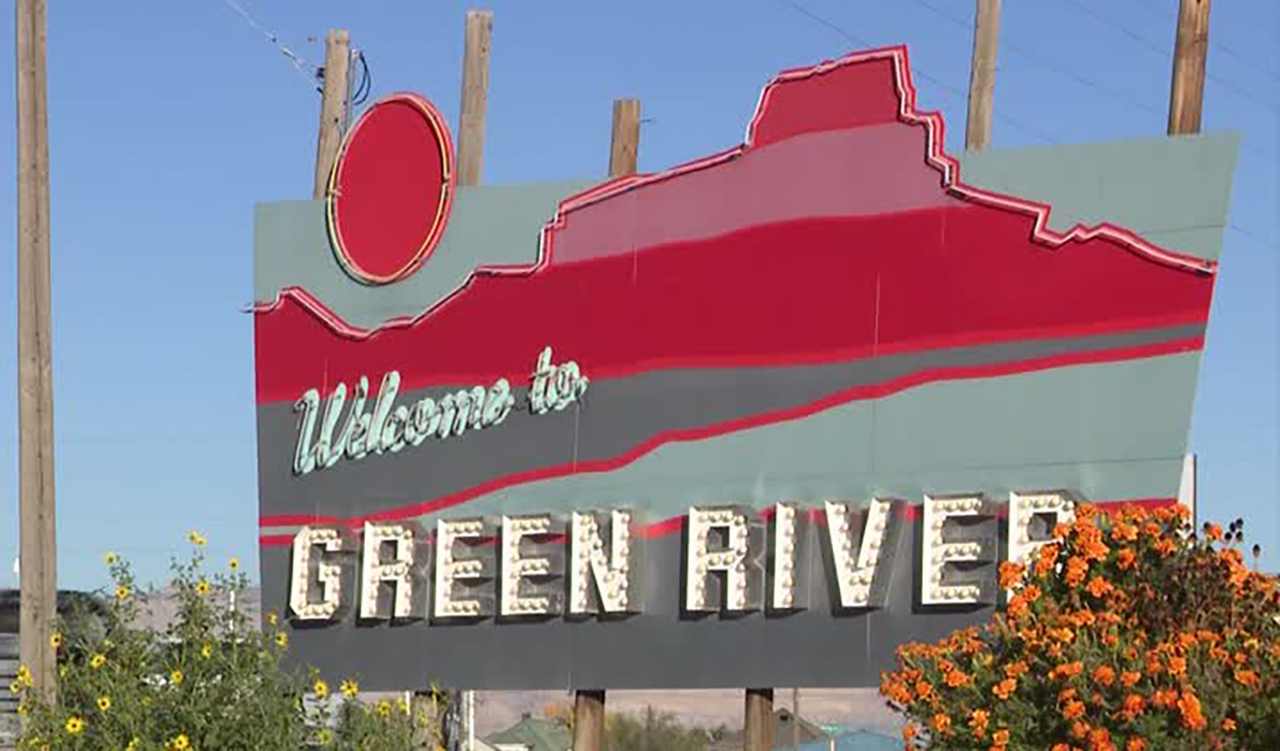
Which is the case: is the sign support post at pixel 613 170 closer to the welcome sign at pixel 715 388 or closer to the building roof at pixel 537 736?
the welcome sign at pixel 715 388

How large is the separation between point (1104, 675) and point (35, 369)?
413 inches

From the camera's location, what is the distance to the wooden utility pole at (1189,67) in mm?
23406

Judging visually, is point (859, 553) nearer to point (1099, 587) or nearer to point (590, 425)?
point (590, 425)

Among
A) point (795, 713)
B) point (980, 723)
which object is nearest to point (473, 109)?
point (980, 723)

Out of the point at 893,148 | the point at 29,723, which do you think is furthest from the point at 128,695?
the point at 893,148

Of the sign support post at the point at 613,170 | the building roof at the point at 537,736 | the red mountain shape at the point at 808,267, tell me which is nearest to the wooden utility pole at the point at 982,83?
the red mountain shape at the point at 808,267

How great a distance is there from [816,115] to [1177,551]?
9015mm

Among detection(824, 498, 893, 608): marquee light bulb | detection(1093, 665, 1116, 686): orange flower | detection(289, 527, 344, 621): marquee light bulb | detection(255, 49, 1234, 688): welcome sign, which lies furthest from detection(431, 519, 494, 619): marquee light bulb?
detection(1093, 665, 1116, 686): orange flower

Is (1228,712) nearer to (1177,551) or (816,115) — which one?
(1177,551)

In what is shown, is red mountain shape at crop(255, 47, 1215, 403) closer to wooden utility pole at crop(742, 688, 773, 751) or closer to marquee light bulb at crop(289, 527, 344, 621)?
marquee light bulb at crop(289, 527, 344, 621)

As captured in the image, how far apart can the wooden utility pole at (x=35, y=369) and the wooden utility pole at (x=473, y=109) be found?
633cm

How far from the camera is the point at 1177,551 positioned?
1728 cm

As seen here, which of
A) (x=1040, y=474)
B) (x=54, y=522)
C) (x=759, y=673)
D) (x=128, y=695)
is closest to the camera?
(x=128, y=695)

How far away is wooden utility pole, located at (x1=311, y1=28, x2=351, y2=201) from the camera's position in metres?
29.7
